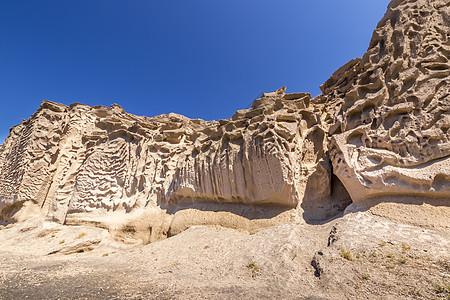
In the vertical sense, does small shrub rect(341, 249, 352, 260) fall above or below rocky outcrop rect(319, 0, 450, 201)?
below

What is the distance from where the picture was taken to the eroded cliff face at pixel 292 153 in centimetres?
570

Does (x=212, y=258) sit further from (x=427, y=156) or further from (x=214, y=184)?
(x=427, y=156)

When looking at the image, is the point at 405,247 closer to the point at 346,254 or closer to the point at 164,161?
the point at 346,254

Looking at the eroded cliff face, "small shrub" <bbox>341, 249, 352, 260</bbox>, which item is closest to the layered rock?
the eroded cliff face

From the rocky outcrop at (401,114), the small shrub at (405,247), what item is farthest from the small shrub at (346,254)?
the rocky outcrop at (401,114)

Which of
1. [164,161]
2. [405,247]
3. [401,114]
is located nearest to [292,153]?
[401,114]

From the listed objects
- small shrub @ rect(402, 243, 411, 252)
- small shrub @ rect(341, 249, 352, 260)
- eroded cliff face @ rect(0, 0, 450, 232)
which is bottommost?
small shrub @ rect(341, 249, 352, 260)

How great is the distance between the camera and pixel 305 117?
901cm

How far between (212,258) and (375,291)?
3.71m

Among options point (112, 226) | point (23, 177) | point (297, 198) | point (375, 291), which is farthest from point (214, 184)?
point (23, 177)

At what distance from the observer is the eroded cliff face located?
5.70m

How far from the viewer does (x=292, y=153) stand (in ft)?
25.4

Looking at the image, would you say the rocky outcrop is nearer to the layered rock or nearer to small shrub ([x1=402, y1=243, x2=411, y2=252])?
the layered rock

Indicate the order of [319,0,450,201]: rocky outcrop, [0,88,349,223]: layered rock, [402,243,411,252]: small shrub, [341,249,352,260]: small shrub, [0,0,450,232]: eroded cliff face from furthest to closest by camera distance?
[0,88,349,223]: layered rock → [0,0,450,232]: eroded cliff face → [319,0,450,201]: rocky outcrop → [341,249,352,260]: small shrub → [402,243,411,252]: small shrub
